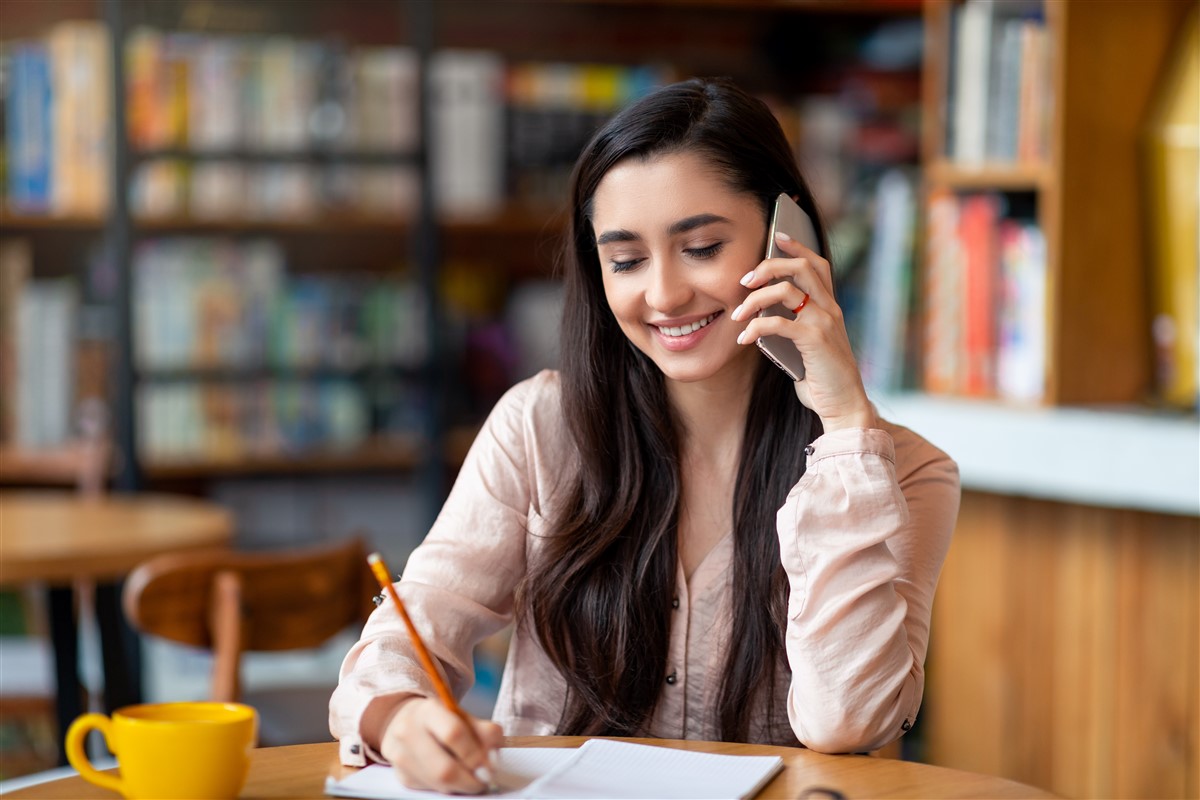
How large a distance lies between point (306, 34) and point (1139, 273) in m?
2.22

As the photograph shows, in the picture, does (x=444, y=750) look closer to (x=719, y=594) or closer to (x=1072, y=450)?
(x=719, y=594)

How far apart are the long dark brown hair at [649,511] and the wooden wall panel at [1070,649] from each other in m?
0.91

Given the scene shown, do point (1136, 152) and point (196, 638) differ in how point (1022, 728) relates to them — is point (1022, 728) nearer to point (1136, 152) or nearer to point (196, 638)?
point (1136, 152)

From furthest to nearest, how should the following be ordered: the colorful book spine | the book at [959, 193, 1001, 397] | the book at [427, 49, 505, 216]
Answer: the book at [427, 49, 505, 216] < the colorful book spine < the book at [959, 193, 1001, 397]

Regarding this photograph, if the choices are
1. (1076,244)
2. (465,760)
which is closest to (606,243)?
(465,760)

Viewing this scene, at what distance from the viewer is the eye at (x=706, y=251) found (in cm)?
140

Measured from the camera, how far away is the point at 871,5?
3.80 m

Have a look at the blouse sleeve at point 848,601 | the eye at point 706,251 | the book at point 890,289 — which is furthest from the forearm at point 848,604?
the book at point 890,289

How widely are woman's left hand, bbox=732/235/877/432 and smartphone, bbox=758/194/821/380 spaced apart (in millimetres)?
21

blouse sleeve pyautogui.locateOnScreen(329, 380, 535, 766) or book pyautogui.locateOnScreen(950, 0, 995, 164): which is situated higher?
book pyautogui.locateOnScreen(950, 0, 995, 164)

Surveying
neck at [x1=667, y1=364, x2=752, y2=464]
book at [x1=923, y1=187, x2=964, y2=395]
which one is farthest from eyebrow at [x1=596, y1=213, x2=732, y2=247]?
book at [x1=923, y1=187, x2=964, y2=395]

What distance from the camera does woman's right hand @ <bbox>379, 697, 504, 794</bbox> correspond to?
102cm

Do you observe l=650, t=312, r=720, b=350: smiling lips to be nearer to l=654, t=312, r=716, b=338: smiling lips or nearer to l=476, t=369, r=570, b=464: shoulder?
l=654, t=312, r=716, b=338: smiling lips

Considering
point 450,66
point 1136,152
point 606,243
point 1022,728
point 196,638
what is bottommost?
point 1022,728
